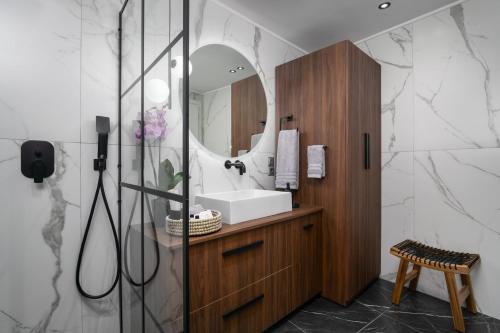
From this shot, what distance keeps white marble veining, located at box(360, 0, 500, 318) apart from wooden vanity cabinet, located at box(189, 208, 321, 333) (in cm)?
93

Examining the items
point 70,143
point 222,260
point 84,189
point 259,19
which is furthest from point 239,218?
point 259,19

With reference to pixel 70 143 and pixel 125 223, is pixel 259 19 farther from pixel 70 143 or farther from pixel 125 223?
pixel 125 223

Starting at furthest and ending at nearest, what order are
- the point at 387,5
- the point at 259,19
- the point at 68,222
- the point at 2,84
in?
the point at 259,19 < the point at 387,5 < the point at 68,222 < the point at 2,84

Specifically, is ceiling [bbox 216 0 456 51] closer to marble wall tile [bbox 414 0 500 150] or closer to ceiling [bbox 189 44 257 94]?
marble wall tile [bbox 414 0 500 150]

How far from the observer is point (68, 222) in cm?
133

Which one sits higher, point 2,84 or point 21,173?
point 2,84

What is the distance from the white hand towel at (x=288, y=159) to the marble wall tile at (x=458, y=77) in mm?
1058

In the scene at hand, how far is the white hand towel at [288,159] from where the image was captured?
2184mm

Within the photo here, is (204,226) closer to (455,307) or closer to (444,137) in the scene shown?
(455,307)

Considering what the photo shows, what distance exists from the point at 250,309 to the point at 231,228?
1.72 ft

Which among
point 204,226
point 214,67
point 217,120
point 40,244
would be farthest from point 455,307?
point 40,244

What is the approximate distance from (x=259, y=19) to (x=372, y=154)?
1.55 m

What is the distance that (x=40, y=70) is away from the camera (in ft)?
4.09

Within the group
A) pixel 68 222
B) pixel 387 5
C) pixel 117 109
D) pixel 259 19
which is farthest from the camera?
pixel 259 19
